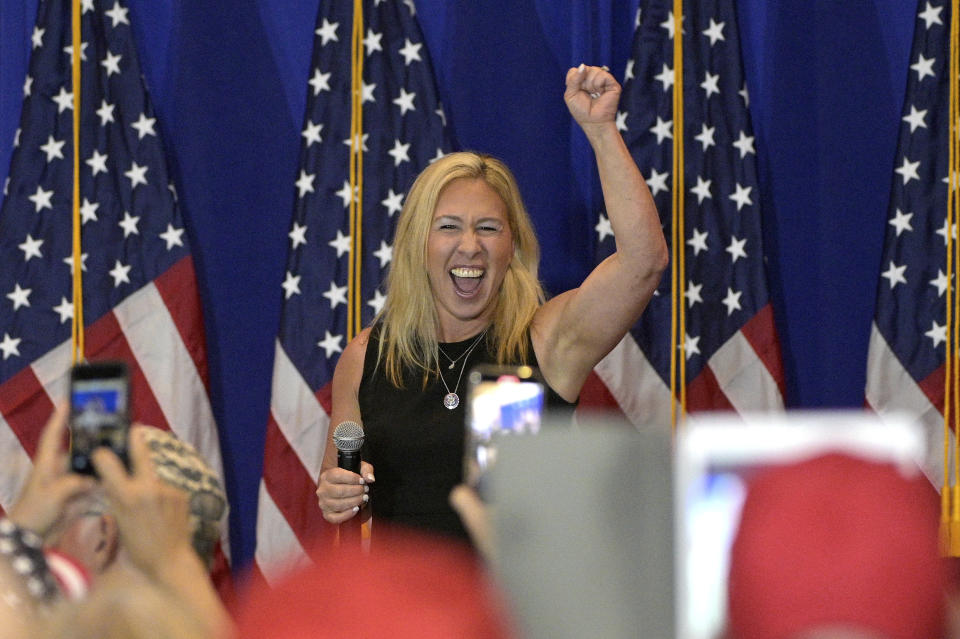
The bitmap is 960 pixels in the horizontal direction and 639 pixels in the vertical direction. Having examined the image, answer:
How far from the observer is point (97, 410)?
1.41 meters

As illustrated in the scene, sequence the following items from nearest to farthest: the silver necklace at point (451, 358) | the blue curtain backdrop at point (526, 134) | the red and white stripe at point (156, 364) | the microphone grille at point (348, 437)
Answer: the microphone grille at point (348, 437), the silver necklace at point (451, 358), the red and white stripe at point (156, 364), the blue curtain backdrop at point (526, 134)

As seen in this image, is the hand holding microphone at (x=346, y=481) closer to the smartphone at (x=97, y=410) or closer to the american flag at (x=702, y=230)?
the smartphone at (x=97, y=410)

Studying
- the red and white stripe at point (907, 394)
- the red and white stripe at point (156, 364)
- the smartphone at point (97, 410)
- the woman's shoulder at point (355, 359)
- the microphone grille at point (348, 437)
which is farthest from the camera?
the red and white stripe at point (907, 394)

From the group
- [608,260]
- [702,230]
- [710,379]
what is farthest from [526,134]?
[608,260]

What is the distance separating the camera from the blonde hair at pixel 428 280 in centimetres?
292

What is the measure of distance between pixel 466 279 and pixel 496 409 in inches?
57.9

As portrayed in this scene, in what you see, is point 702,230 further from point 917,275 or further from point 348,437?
point 348,437

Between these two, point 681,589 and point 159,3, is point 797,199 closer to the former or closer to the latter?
point 159,3

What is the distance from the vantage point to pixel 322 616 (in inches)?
34.9

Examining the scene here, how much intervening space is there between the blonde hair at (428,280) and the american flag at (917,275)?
4.66 ft

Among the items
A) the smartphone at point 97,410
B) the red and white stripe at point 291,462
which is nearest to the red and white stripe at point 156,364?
the red and white stripe at point 291,462

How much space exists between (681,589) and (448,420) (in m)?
1.72

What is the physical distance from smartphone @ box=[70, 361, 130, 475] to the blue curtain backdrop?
8.67 ft

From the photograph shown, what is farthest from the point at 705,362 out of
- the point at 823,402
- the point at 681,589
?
the point at 681,589
